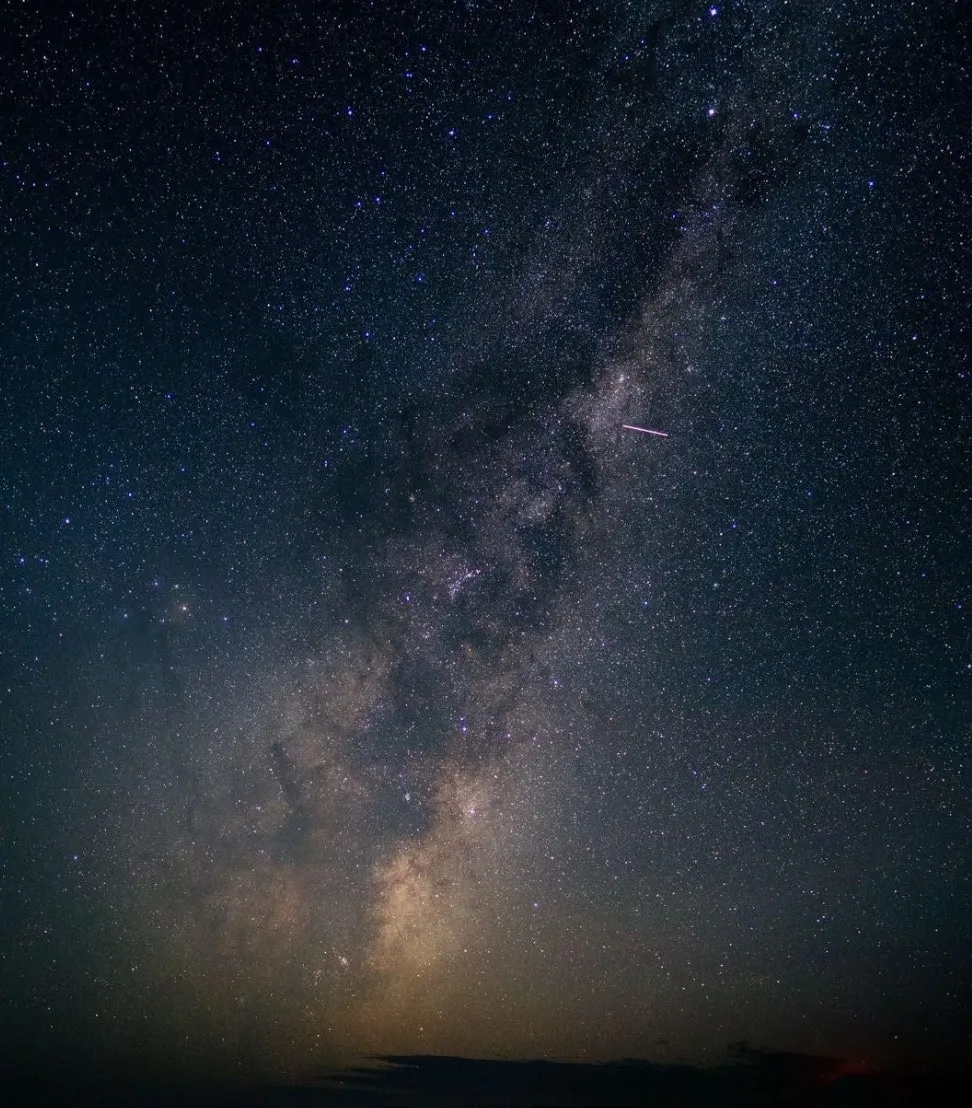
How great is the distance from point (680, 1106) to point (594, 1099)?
35.2 feet

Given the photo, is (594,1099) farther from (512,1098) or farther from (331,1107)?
(331,1107)

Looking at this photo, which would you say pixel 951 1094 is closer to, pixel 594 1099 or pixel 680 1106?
pixel 680 1106

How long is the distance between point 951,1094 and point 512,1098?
50876 mm

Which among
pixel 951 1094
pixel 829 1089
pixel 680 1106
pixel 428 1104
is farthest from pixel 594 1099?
pixel 951 1094

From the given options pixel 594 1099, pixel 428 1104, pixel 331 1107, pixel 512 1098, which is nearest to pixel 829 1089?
pixel 594 1099

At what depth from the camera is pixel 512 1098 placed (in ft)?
309

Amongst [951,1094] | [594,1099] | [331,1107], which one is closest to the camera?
[951,1094]

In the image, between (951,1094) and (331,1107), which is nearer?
(951,1094)

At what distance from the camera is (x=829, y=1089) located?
9038 centimetres

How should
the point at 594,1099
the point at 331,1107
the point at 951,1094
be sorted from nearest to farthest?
1. the point at 951,1094
2. the point at 594,1099
3. the point at 331,1107

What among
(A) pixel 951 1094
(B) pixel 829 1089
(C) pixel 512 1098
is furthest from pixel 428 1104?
(A) pixel 951 1094

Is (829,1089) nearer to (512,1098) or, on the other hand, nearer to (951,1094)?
(951,1094)

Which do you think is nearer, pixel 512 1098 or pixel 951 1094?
pixel 951 1094

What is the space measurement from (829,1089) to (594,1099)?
2953cm
